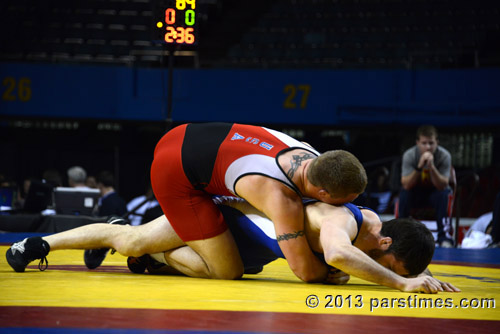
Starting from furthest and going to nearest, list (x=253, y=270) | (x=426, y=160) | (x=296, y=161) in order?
(x=426, y=160), (x=253, y=270), (x=296, y=161)

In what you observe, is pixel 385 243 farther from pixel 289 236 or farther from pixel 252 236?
pixel 252 236

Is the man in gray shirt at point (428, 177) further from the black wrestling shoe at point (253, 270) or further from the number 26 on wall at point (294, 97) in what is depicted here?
the number 26 on wall at point (294, 97)

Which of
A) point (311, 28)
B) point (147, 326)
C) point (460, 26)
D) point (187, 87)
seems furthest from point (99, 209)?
point (460, 26)

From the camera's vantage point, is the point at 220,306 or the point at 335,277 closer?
the point at 220,306

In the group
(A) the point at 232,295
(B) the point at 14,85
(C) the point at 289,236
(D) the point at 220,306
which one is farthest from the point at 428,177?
(B) the point at 14,85

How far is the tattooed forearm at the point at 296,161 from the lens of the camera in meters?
2.71

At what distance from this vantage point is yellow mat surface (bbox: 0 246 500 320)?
2035mm

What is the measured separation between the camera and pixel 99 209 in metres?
6.98

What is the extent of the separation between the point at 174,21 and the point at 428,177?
2.65 meters

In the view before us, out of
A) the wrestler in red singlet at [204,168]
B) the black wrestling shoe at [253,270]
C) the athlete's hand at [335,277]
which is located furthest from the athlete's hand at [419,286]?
the black wrestling shoe at [253,270]

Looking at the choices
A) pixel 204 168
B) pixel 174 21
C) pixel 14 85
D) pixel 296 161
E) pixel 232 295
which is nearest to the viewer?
pixel 232 295

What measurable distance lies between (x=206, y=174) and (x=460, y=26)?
399 inches

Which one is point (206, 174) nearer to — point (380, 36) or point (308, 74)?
point (308, 74)

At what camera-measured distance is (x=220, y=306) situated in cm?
204
